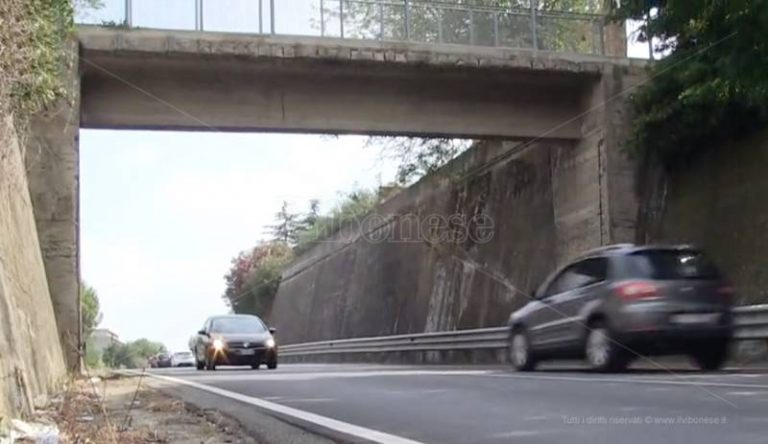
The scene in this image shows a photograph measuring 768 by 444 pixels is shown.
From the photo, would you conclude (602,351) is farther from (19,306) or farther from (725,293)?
(19,306)

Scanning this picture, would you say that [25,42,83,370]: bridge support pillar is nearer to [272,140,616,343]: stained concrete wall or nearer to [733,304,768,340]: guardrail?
[272,140,616,343]: stained concrete wall

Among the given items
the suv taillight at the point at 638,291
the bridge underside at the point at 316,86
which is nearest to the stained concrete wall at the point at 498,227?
the bridge underside at the point at 316,86

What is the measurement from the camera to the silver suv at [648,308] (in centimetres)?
1241

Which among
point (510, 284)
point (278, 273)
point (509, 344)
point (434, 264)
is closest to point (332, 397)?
point (509, 344)

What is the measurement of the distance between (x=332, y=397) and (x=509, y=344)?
5.85m

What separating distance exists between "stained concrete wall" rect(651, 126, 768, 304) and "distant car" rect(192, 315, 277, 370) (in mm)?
9246

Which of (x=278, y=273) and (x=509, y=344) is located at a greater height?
(x=278, y=273)

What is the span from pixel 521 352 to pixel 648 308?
10.1 feet

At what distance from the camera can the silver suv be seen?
12406 millimetres

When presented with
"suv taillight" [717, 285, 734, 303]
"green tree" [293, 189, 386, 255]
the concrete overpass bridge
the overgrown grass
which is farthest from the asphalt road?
"green tree" [293, 189, 386, 255]

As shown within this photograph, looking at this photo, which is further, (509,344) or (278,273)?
(278,273)

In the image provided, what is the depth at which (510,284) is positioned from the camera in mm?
24766

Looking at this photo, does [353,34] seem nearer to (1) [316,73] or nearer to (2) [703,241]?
(1) [316,73]

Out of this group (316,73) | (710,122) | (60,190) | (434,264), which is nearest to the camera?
(710,122)
